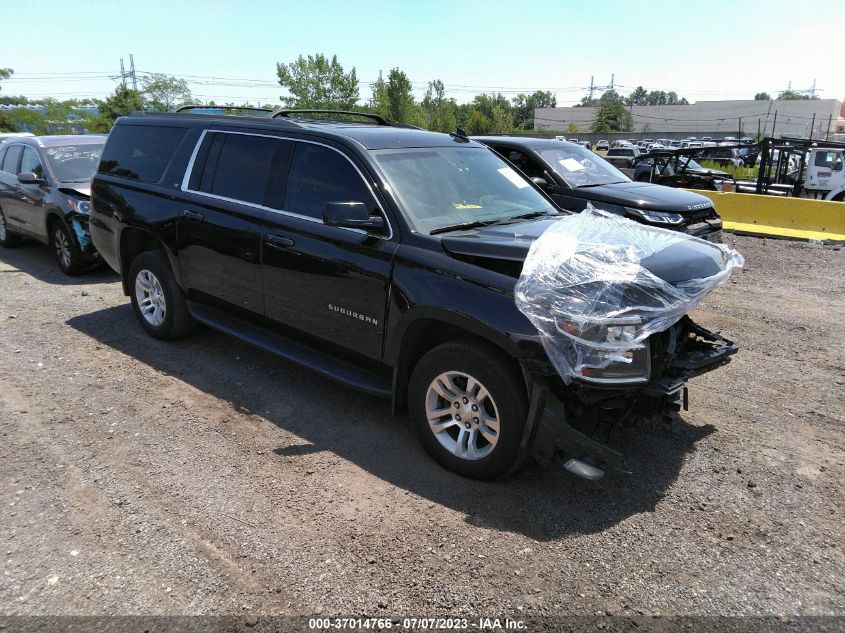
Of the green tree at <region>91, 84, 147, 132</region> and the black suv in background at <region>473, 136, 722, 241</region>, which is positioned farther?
the green tree at <region>91, 84, 147, 132</region>

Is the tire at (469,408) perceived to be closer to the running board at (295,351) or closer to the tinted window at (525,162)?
the running board at (295,351)

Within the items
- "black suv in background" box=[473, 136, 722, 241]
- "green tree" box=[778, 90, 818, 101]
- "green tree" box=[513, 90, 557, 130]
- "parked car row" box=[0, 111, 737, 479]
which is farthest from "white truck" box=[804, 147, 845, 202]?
"green tree" box=[513, 90, 557, 130]

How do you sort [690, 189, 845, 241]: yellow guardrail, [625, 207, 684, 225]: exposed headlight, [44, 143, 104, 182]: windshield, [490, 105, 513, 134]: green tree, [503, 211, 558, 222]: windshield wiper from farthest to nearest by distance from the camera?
[490, 105, 513, 134]: green tree, [690, 189, 845, 241]: yellow guardrail, [44, 143, 104, 182]: windshield, [625, 207, 684, 225]: exposed headlight, [503, 211, 558, 222]: windshield wiper

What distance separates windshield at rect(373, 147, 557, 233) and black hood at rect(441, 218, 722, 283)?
29 cm

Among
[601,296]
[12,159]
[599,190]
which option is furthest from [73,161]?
[601,296]

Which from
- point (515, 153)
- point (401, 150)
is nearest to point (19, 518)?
point (401, 150)

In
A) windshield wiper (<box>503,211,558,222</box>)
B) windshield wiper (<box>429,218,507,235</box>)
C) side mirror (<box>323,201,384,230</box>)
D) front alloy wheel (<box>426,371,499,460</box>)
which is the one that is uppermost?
side mirror (<box>323,201,384,230</box>)

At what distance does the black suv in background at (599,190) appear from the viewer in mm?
7844

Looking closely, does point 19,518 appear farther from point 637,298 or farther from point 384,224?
point 637,298

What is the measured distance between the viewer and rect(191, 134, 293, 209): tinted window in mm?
4594

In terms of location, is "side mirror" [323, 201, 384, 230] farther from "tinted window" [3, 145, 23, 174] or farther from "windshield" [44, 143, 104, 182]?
"tinted window" [3, 145, 23, 174]

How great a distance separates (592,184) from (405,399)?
218 inches

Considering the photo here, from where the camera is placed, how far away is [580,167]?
870cm

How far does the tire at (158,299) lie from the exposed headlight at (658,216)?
538cm
